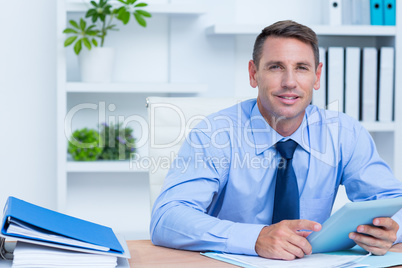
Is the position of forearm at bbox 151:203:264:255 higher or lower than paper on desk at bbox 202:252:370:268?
higher

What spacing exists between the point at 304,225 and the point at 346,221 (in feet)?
0.28

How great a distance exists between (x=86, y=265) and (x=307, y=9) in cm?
214

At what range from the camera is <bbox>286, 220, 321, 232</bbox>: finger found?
104 cm

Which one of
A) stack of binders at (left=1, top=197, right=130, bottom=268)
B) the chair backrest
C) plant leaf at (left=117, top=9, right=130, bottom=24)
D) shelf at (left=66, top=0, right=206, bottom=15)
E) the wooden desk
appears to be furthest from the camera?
shelf at (left=66, top=0, right=206, bottom=15)

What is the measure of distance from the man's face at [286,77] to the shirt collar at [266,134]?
1.2 inches

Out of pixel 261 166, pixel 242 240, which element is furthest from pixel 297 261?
pixel 261 166

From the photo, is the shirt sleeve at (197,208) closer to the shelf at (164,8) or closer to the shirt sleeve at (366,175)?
the shirt sleeve at (366,175)

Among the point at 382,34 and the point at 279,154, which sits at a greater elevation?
the point at 382,34

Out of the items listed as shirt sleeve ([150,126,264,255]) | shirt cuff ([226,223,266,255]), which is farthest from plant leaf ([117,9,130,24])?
shirt cuff ([226,223,266,255])

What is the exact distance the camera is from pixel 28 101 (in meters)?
2.57

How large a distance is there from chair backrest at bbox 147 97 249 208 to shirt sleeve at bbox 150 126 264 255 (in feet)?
0.67

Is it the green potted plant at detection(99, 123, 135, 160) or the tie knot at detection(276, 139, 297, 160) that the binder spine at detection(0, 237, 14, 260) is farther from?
the green potted plant at detection(99, 123, 135, 160)

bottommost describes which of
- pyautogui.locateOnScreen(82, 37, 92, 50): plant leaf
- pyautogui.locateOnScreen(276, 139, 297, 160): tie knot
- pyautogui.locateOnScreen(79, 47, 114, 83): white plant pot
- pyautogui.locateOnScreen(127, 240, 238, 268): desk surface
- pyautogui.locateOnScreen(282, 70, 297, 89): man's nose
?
pyautogui.locateOnScreen(127, 240, 238, 268): desk surface

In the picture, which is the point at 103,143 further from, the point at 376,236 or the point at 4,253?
the point at 376,236
